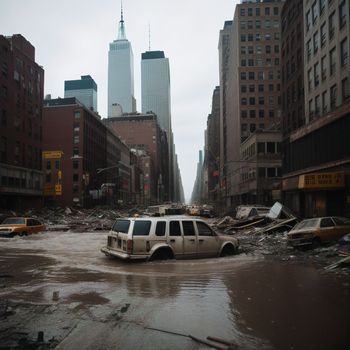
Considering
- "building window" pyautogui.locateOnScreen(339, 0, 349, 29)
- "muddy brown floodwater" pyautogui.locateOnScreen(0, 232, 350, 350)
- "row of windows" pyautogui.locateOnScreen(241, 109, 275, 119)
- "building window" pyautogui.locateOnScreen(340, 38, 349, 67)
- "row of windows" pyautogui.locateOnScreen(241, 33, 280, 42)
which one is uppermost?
"row of windows" pyautogui.locateOnScreen(241, 33, 280, 42)

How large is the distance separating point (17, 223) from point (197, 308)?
23.4m

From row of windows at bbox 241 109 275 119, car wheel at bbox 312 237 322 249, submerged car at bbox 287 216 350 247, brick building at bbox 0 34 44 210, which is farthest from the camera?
row of windows at bbox 241 109 275 119

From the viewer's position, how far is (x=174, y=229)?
47.5 feet

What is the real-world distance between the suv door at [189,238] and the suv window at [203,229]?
30 centimetres

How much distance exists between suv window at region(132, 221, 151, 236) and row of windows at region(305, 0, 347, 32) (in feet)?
101

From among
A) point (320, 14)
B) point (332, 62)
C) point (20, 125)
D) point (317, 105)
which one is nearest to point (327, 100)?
point (317, 105)

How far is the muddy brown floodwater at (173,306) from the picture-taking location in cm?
621

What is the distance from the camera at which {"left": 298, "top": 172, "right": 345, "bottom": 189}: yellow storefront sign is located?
32938mm

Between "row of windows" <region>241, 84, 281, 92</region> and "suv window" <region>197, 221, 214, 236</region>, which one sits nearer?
"suv window" <region>197, 221, 214, 236</region>

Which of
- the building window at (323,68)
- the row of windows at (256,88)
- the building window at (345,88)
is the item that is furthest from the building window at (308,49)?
the row of windows at (256,88)

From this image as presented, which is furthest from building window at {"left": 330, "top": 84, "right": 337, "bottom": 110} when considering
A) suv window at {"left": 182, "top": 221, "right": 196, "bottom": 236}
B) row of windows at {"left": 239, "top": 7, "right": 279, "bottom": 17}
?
row of windows at {"left": 239, "top": 7, "right": 279, "bottom": 17}

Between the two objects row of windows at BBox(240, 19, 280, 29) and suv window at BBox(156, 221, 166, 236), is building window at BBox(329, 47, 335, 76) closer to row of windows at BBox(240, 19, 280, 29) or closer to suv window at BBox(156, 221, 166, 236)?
suv window at BBox(156, 221, 166, 236)

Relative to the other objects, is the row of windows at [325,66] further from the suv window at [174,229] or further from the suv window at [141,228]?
the suv window at [141,228]

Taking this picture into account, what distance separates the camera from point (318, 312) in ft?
25.0
